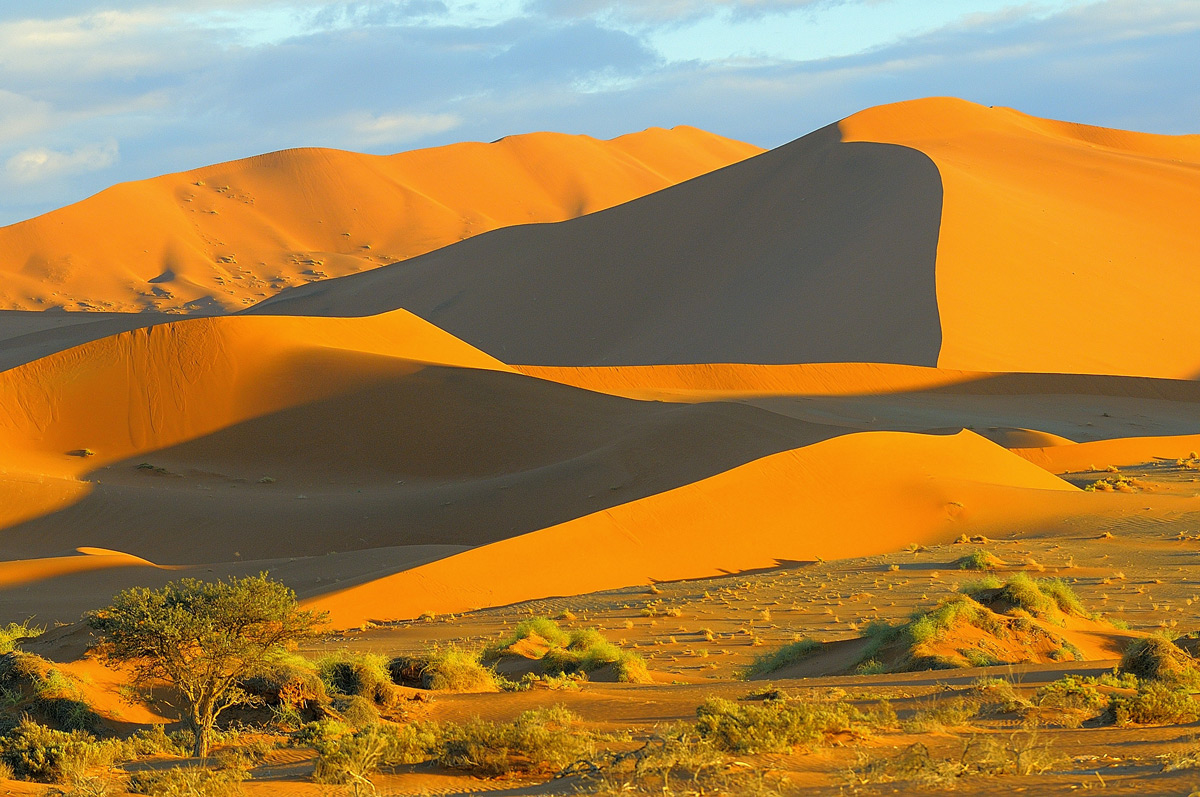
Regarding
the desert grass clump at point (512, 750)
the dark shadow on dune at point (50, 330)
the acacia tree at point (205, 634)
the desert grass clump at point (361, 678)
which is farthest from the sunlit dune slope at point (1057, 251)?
the desert grass clump at point (512, 750)

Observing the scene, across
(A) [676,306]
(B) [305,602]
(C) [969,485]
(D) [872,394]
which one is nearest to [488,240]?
(A) [676,306]

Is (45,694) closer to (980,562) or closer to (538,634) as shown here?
(538,634)

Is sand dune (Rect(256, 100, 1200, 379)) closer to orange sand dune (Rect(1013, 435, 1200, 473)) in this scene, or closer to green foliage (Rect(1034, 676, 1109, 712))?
orange sand dune (Rect(1013, 435, 1200, 473))

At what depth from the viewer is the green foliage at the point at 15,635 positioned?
511 inches

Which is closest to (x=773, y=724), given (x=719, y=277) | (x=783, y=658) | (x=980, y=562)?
(x=783, y=658)

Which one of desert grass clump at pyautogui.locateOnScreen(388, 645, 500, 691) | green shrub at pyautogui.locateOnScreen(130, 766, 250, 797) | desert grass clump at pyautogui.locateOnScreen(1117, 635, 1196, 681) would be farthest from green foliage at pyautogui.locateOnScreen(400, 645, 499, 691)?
desert grass clump at pyautogui.locateOnScreen(1117, 635, 1196, 681)

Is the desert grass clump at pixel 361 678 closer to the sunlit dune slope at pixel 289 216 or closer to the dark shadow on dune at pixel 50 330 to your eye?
the dark shadow on dune at pixel 50 330

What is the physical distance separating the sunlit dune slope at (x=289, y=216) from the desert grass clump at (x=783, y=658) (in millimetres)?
79882

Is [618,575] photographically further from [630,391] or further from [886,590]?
[630,391]

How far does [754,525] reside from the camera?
21.5 metres

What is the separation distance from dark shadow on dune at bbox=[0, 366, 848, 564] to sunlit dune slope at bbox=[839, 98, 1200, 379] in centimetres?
2302

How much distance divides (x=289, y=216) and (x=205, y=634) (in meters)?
107

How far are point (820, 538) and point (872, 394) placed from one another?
21.0m

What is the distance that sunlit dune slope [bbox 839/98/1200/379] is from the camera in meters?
50.3
